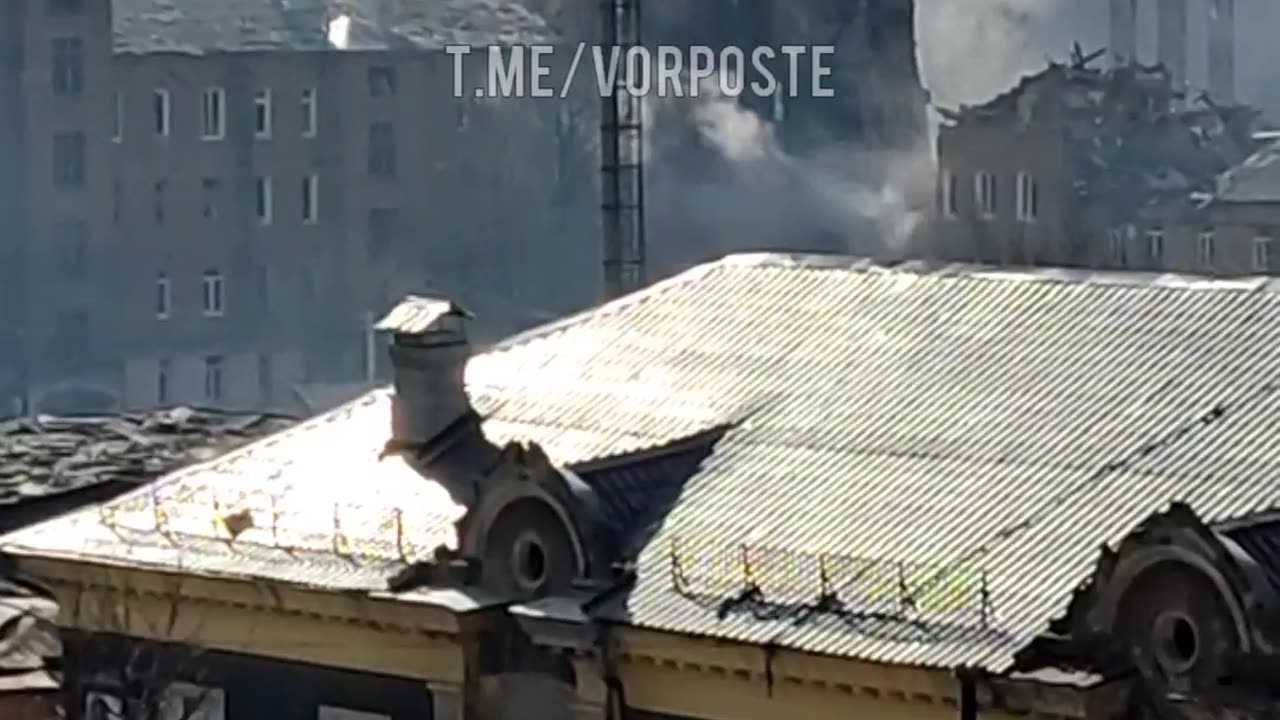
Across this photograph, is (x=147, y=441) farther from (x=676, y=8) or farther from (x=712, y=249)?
(x=676, y=8)

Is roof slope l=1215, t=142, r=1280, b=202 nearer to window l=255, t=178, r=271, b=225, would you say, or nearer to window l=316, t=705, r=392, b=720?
window l=255, t=178, r=271, b=225

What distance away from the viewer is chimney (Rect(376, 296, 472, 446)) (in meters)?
14.6

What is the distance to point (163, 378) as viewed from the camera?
154ft

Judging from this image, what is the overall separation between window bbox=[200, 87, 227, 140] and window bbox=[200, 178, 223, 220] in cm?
61

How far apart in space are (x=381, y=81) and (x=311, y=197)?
5.39ft

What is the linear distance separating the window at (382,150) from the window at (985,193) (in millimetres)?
9813

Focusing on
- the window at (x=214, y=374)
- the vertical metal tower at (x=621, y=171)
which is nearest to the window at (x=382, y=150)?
the window at (x=214, y=374)

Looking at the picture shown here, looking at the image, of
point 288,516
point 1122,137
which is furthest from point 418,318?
point 1122,137

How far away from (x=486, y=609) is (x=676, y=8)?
33833 millimetres

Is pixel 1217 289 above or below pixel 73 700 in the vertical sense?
above

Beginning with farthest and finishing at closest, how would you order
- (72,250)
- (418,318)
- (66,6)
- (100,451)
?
(72,250), (66,6), (100,451), (418,318)

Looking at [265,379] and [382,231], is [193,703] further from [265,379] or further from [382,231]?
[382,231]

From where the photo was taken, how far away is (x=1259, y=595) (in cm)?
1082

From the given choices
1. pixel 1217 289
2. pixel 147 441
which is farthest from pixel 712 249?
pixel 1217 289
